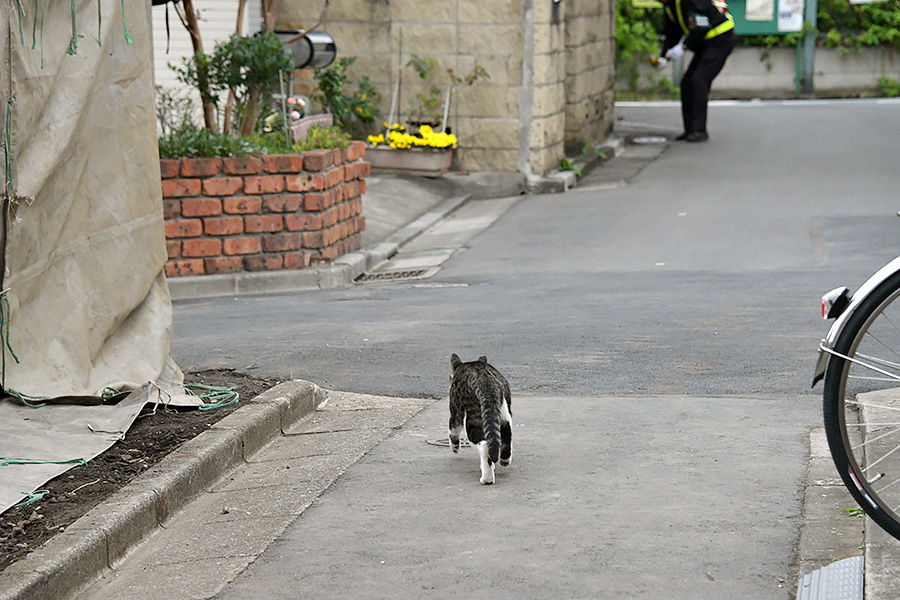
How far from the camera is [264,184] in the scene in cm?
927

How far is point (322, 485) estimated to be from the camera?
4.39 m

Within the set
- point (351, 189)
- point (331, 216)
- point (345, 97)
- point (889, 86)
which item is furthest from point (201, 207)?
point (889, 86)

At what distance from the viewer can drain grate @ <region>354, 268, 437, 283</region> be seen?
969cm

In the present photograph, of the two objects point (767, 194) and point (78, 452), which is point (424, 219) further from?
point (78, 452)

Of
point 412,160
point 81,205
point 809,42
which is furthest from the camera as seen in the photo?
point 809,42

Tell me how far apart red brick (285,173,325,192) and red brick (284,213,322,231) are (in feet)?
0.72

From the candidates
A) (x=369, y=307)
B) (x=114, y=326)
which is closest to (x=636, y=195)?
(x=369, y=307)

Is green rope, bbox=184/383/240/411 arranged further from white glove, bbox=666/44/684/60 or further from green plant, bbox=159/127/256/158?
white glove, bbox=666/44/684/60

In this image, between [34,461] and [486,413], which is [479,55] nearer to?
[486,413]

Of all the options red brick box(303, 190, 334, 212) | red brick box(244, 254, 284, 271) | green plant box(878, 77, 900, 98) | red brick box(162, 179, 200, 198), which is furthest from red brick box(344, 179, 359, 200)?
green plant box(878, 77, 900, 98)

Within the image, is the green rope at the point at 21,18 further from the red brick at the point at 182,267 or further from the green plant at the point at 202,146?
the red brick at the point at 182,267

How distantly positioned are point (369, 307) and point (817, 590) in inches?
203

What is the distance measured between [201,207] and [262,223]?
0.49m

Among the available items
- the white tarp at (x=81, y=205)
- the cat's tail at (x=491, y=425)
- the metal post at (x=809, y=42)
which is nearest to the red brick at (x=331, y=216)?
the white tarp at (x=81, y=205)
